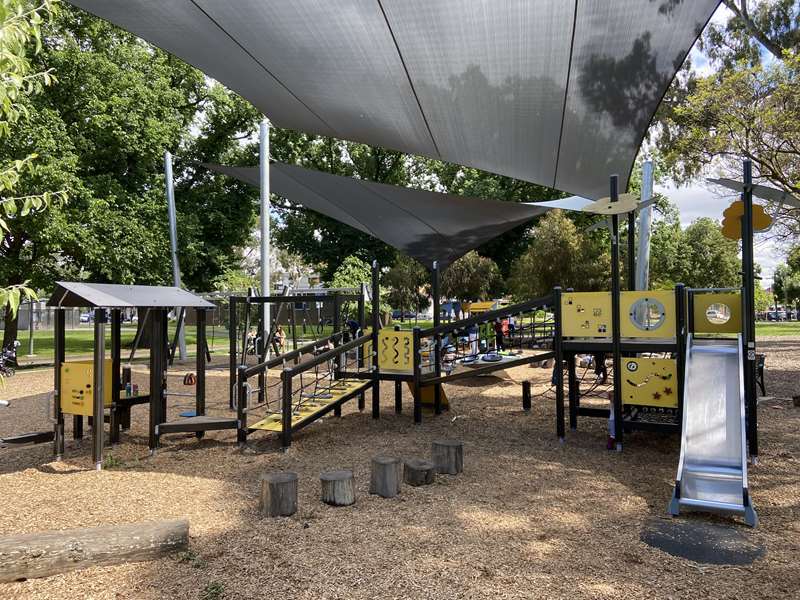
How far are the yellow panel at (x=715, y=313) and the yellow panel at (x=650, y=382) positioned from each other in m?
0.59

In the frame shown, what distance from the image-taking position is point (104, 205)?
1516 cm

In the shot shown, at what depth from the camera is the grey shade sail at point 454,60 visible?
4.58 m

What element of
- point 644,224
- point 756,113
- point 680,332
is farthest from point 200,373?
point 756,113

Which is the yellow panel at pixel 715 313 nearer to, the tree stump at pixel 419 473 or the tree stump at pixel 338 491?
the tree stump at pixel 419 473

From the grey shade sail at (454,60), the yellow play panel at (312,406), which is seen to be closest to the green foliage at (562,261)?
the grey shade sail at (454,60)

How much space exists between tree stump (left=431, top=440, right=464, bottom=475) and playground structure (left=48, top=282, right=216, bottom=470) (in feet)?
8.35

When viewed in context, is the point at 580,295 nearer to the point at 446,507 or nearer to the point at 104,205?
the point at 446,507

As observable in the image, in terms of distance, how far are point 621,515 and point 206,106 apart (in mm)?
20383

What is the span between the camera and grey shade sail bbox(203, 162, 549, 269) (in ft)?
30.6

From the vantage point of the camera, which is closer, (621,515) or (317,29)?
(621,515)

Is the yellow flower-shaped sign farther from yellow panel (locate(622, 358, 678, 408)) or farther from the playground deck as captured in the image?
the playground deck

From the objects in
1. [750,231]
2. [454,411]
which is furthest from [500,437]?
[750,231]

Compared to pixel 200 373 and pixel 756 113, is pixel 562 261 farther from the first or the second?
pixel 200 373

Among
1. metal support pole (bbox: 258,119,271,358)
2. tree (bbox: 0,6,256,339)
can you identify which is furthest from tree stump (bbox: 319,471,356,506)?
tree (bbox: 0,6,256,339)
